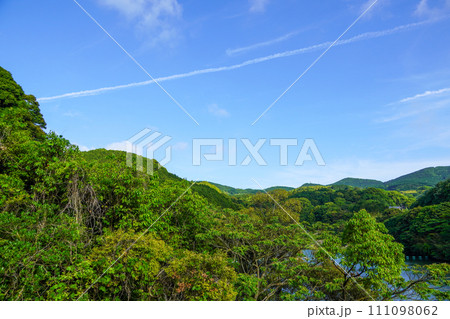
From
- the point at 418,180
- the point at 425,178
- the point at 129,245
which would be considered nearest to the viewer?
the point at 129,245

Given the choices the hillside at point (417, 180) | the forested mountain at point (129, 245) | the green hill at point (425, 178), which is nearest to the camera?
the forested mountain at point (129, 245)

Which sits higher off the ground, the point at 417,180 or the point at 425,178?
the point at 425,178

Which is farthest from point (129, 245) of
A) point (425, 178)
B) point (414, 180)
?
point (425, 178)

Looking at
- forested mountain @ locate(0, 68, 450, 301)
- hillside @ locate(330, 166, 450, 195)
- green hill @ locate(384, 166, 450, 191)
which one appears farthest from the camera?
hillside @ locate(330, 166, 450, 195)

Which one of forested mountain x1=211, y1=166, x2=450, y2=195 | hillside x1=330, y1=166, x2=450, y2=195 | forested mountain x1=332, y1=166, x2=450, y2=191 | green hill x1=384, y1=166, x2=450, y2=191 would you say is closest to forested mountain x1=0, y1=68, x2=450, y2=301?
forested mountain x1=211, y1=166, x2=450, y2=195

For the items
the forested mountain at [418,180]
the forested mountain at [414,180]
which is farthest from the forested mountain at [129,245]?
the forested mountain at [418,180]

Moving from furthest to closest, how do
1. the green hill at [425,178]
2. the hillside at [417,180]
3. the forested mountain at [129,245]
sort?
the hillside at [417,180] < the green hill at [425,178] < the forested mountain at [129,245]

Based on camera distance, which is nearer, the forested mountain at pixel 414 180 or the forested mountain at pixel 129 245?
the forested mountain at pixel 129 245

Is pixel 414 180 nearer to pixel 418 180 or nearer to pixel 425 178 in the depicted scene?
pixel 418 180

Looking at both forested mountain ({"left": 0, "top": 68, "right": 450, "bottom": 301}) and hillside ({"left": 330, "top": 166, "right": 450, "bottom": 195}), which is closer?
forested mountain ({"left": 0, "top": 68, "right": 450, "bottom": 301})

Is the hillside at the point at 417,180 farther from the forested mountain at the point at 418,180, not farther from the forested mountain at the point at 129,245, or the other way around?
the forested mountain at the point at 129,245

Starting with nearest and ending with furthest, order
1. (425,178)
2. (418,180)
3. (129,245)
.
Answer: (129,245) → (418,180) → (425,178)

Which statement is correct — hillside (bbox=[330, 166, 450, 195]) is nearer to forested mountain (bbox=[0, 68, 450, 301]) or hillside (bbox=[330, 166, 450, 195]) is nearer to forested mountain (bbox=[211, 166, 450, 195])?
forested mountain (bbox=[211, 166, 450, 195])
